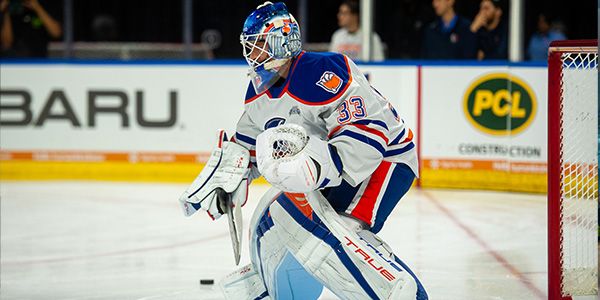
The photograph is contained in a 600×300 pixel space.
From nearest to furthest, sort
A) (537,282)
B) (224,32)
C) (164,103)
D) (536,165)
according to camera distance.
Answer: (537,282)
(536,165)
(164,103)
(224,32)

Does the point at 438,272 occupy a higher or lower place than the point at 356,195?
lower

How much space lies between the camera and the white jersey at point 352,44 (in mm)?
7531

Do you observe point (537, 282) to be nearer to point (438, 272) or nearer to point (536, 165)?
point (438, 272)

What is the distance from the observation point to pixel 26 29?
809 centimetres

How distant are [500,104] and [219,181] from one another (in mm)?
4301

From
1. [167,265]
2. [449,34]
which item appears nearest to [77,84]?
[449,34]

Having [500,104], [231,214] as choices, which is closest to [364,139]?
[231,214]

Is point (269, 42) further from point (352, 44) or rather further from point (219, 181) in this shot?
point (352, 44)

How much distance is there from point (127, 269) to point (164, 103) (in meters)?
3.09

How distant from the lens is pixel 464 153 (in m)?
7.25

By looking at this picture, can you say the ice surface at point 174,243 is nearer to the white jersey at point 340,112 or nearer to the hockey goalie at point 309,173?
the hockey goalie at point 309,173

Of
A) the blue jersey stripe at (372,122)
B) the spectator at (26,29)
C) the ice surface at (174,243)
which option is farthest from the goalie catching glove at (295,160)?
the spectator at (26,29)

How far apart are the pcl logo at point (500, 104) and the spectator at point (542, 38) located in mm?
297

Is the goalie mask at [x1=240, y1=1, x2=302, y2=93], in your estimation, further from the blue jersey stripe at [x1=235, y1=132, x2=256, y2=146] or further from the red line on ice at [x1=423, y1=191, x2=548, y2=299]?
the red line on ice at [x1=423, y1=191, x2=548, y2=299]
